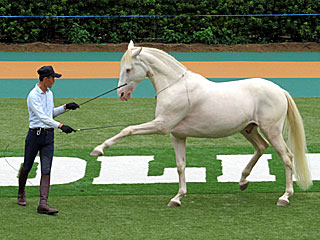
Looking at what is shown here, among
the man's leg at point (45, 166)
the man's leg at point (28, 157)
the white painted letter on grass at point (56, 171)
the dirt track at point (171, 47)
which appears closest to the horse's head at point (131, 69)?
the man's leg at point (45, 166)

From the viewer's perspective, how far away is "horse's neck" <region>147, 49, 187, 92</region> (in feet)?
27.1

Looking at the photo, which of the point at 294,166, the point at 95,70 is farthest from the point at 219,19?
the point at 294,166

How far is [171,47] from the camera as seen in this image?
23688mm

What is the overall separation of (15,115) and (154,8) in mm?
10962

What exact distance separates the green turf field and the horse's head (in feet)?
4.68

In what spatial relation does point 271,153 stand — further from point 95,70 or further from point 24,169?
point 95,70

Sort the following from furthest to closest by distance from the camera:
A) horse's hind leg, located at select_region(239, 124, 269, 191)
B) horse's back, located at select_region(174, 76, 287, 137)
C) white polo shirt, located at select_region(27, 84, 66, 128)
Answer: horse's hind leg, located at select_region(239, 124, 269, 191)
horse's back, located at select_region(174, 76, 287, 137)
white polo shirt, located at select_region(27, 84, 66, 128)

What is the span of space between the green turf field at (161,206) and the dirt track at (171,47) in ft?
38.6

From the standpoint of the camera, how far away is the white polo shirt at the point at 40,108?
7789mm

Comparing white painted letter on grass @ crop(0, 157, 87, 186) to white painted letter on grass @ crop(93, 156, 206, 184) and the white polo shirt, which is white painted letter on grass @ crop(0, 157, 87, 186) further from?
the white polo shirt

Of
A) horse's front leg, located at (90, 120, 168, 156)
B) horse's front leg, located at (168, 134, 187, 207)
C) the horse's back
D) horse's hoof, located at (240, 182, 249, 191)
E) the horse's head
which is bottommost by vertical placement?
horse's hoof, located at (240, 182, 249, 191)

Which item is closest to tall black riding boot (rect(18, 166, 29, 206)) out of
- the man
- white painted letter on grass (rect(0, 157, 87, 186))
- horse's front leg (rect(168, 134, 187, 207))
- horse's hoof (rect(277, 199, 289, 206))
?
the man

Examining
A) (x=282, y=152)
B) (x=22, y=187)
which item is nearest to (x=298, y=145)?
(x=282, y=152)

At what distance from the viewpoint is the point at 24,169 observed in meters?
8.19
